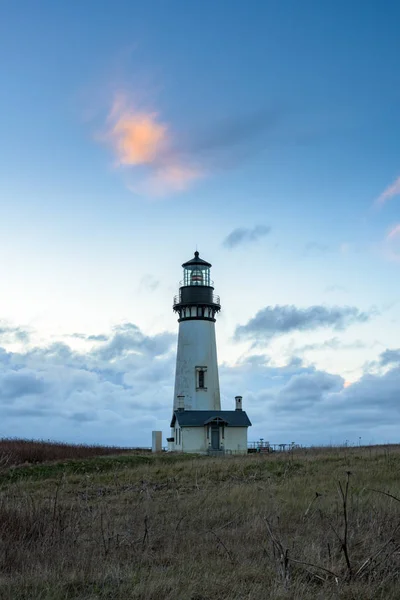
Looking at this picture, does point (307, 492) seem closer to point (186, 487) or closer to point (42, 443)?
point (186, 487)

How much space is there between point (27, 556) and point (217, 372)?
133 ft

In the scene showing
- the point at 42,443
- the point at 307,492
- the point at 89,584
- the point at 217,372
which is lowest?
the point at 89,584

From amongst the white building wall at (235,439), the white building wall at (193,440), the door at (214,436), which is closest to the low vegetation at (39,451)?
the white building wall at (193,440)

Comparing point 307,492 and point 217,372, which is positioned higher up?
point 217,372

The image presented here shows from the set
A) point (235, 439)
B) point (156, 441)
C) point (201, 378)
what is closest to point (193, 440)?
point (235, 439)

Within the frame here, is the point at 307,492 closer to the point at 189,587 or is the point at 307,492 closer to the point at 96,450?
the point at 189,587

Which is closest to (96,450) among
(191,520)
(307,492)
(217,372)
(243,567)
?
(217,372)

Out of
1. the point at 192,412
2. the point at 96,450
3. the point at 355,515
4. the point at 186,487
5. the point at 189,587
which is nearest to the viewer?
the point at 189,587

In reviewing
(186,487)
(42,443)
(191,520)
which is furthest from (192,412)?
(191,520)

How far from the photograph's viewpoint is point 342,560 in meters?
7.88

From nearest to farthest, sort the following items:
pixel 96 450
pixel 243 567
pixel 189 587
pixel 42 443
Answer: pixel 189 587, pixel 243 567, pixel 42 443, pixel 96 450

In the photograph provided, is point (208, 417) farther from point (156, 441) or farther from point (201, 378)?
point (156, 441)

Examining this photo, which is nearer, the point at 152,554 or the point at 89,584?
the point at 89,584

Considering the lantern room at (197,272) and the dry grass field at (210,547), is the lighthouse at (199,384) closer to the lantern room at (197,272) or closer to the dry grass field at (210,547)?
the lantern room at (197,272)
